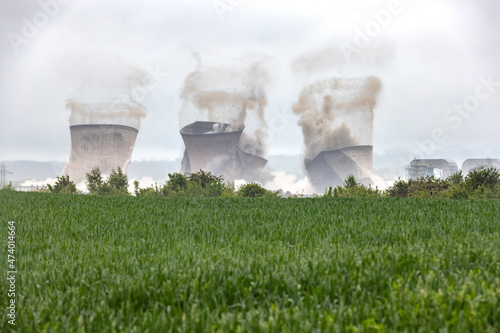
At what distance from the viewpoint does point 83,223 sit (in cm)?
725

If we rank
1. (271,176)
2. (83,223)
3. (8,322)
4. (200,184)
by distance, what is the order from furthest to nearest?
(271,176) < (200,184) < (83,223) < (8,322)

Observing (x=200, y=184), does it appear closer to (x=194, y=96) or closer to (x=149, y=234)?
(x=149, y=234)

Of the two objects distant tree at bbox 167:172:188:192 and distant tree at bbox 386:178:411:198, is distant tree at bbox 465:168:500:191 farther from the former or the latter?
distant tree at bbox 167:172:188:192

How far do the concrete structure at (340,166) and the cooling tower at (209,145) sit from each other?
73.5 feet

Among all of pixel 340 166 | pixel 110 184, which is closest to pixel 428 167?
pixel 340 166

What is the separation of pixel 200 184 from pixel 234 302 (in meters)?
27.5

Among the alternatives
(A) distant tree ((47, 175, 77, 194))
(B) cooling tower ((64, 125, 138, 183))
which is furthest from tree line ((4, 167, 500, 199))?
(B) cooling tower ((64, 125, 138, 183))

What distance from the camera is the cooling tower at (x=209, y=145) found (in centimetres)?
7788

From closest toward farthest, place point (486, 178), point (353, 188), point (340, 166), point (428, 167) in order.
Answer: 1. point (486, 178)
2. point (353, 188)
3. point (340, 166)
4. point (428, 167)

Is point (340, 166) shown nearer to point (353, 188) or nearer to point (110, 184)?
point (353, 188)

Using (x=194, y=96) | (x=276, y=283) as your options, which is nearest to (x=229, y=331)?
(x=276, y=283)

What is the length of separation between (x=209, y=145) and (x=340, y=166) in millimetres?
30161

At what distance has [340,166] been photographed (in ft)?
289

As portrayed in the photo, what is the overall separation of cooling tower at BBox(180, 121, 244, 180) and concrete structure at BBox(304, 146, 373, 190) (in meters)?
22.4
